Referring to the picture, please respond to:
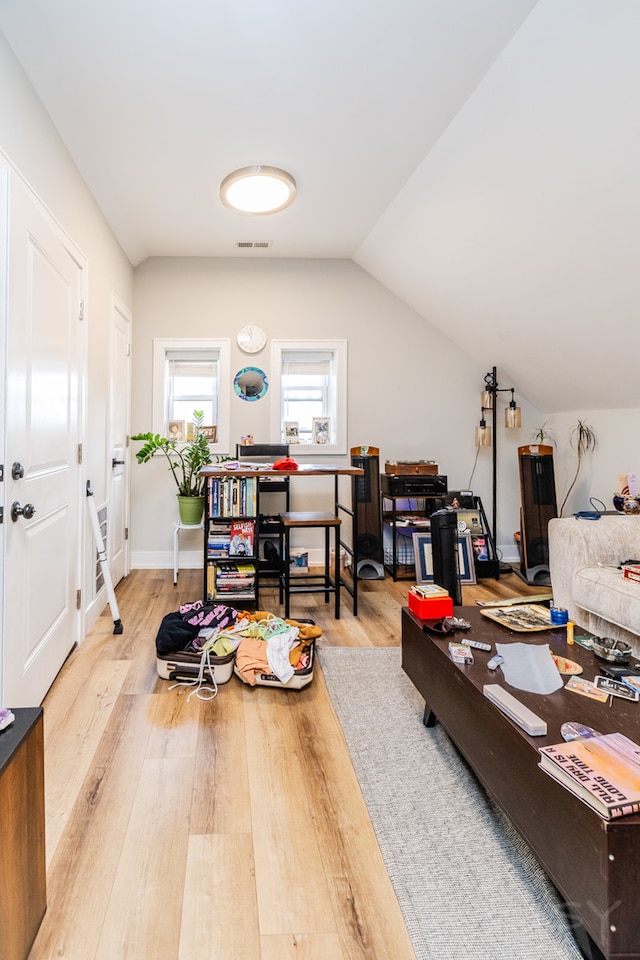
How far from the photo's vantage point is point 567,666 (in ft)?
5.11

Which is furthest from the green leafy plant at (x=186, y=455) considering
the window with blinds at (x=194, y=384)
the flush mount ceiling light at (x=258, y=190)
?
the flush mount ceiling light at (x=258, y=190)

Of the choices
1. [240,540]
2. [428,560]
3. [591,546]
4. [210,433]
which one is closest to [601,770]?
[591,546]

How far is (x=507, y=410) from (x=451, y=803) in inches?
144

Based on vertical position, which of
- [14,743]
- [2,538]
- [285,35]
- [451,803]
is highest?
[285,35]

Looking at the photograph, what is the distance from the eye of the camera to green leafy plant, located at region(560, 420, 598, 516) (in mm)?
3938

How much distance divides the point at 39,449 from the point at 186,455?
2.25 metres

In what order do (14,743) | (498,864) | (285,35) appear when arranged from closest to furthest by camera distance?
1. (14,743)
2. (498,864)
3. (285,35)

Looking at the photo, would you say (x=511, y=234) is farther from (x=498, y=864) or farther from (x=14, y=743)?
(x=14, y=743)

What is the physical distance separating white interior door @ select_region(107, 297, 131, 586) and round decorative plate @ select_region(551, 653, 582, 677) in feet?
9.96

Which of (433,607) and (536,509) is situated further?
(536,509)

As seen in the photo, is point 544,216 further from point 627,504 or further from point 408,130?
point 627,504

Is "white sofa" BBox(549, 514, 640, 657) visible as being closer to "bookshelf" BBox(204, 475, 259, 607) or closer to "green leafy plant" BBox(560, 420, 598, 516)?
"green leafy plant" BBox(560, 420, 598, 516)

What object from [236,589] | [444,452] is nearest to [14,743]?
[236,589]

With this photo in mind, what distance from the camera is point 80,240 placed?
2842mm
